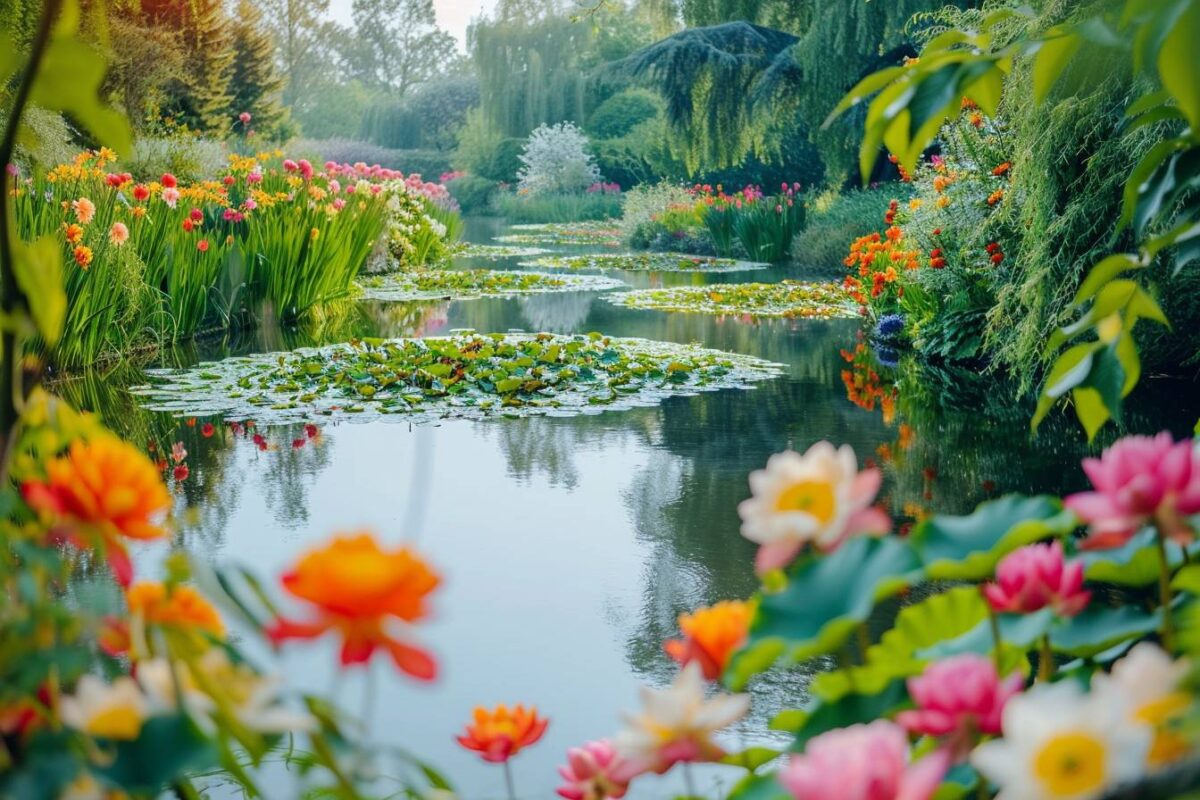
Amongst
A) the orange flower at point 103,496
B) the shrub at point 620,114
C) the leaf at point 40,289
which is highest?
the shrub at point 620,114

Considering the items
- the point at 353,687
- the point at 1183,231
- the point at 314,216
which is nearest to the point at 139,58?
the point at 314,216

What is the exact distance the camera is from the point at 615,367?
7.02 meters

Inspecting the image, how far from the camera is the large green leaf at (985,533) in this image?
3.54 feet

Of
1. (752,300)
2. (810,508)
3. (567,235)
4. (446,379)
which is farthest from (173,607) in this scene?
(567,235)

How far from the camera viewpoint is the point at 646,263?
17.3 metres

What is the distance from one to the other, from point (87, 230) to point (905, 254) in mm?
5105

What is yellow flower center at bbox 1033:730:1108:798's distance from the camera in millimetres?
674

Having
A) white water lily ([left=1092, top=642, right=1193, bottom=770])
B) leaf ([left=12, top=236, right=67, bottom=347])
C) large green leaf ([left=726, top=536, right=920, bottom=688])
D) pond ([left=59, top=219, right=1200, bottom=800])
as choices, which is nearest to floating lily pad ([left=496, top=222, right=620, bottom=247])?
pond ([left=59, top=219, right=1200, bottom=800])

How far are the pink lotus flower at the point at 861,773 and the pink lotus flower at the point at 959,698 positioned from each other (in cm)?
21

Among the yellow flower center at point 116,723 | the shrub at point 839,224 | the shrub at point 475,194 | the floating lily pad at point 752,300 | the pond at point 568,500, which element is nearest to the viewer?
the yellow flower center at point 116,723

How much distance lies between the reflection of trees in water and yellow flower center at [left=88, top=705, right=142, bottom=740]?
8.45m

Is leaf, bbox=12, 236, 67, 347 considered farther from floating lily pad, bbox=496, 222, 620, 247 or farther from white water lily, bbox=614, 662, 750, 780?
floating lily pad, bbox=496, 222, 620, 247

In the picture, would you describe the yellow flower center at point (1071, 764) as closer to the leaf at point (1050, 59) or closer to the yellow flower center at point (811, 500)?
the yellow flower center at point (811, 500)

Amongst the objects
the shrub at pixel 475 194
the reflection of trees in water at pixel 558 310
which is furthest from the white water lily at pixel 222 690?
the shrub at pixel 475 194
